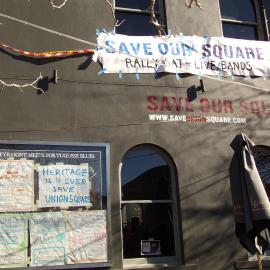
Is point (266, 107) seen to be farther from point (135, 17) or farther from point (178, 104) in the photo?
point (135, 17)

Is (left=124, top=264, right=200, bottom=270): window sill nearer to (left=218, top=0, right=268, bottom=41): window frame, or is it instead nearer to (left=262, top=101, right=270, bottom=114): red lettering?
(left=262, top=101, right=270, bottom=114): red lettering

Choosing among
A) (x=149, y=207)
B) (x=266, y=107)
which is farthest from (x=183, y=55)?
(x=149, y=207)

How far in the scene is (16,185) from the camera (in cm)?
719

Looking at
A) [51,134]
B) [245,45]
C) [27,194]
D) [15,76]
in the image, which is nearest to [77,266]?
[27,194]

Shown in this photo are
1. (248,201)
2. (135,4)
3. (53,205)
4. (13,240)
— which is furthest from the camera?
(135,4)

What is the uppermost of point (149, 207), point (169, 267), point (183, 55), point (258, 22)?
point (258, 22)

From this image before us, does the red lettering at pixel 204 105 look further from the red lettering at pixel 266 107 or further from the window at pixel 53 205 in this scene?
the window at pixel 53 205

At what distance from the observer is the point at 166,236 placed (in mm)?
7895

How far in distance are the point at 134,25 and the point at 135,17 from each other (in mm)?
187

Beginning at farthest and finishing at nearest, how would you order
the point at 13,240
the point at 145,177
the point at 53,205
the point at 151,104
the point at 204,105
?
the point at 204,105, the point at 151,104, the point at 145,177, the point at 53,205, the point at 13,240

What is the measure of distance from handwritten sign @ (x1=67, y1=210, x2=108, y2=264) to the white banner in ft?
8.40

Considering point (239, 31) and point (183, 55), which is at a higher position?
point (239, 31)

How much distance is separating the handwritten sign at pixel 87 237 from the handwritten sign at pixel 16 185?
70 centimetres

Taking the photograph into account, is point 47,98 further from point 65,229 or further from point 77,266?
point 77,266
